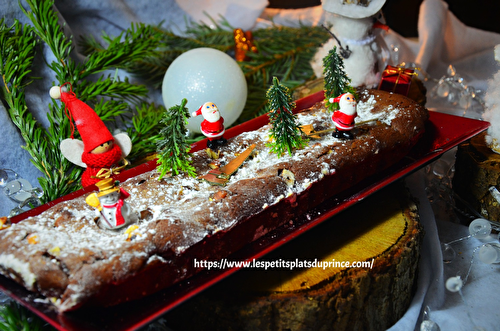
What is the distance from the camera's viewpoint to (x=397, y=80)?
197cm

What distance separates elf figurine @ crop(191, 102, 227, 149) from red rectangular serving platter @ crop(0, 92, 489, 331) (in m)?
0.22

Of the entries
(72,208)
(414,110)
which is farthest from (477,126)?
(72,208)

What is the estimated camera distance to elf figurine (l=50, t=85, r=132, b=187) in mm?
1484

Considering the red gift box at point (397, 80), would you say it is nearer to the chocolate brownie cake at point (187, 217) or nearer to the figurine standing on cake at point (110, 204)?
the chocolate brownie cake at point (187, 217)

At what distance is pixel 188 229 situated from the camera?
1.18 meters

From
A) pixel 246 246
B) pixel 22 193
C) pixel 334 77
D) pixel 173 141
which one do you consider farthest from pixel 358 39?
pixel 22 193

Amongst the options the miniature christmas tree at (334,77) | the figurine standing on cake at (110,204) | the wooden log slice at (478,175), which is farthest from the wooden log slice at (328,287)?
the miniature christmas tree at (334,77)

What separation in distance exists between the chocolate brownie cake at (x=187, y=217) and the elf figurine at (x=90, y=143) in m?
0.24

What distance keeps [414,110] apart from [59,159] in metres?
1.61

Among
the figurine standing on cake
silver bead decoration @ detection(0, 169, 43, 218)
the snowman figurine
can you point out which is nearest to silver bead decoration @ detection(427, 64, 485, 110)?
the snowman figurine

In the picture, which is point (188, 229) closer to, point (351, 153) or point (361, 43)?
point (351, 153)

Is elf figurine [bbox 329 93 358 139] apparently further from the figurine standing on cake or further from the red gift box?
the figurine standing on cake

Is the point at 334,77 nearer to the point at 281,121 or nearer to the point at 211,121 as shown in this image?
the point at 281,121

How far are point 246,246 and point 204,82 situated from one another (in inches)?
38.2
